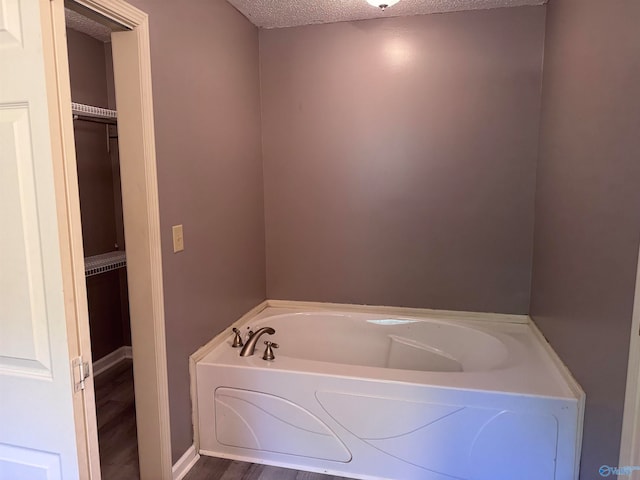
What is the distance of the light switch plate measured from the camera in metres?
1.94

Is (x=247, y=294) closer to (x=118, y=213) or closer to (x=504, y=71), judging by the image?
(x=118, y=213)

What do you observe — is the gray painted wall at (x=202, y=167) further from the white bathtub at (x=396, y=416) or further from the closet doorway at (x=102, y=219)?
the closet doorway at (x=102, y=219)

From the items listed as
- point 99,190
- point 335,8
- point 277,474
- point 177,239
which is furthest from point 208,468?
point 335,8

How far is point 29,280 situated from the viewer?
1013mm

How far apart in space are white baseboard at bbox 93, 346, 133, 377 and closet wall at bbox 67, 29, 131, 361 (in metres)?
0.04

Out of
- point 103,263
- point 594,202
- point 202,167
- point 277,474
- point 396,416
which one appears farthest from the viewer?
point 103,263

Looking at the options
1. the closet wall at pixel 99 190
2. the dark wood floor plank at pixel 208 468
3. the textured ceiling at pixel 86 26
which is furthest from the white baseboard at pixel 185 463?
the textured ceiling at pixel 86 26

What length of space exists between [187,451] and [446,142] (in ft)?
→ 7.42

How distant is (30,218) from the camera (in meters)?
0.98

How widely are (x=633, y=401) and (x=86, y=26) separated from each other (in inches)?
132

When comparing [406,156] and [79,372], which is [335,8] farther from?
[79,372]

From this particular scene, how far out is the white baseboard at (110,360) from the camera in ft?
10.1

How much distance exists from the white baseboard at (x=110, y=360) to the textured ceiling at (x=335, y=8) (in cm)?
242

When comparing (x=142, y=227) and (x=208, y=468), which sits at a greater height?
(x=142, y=227)
